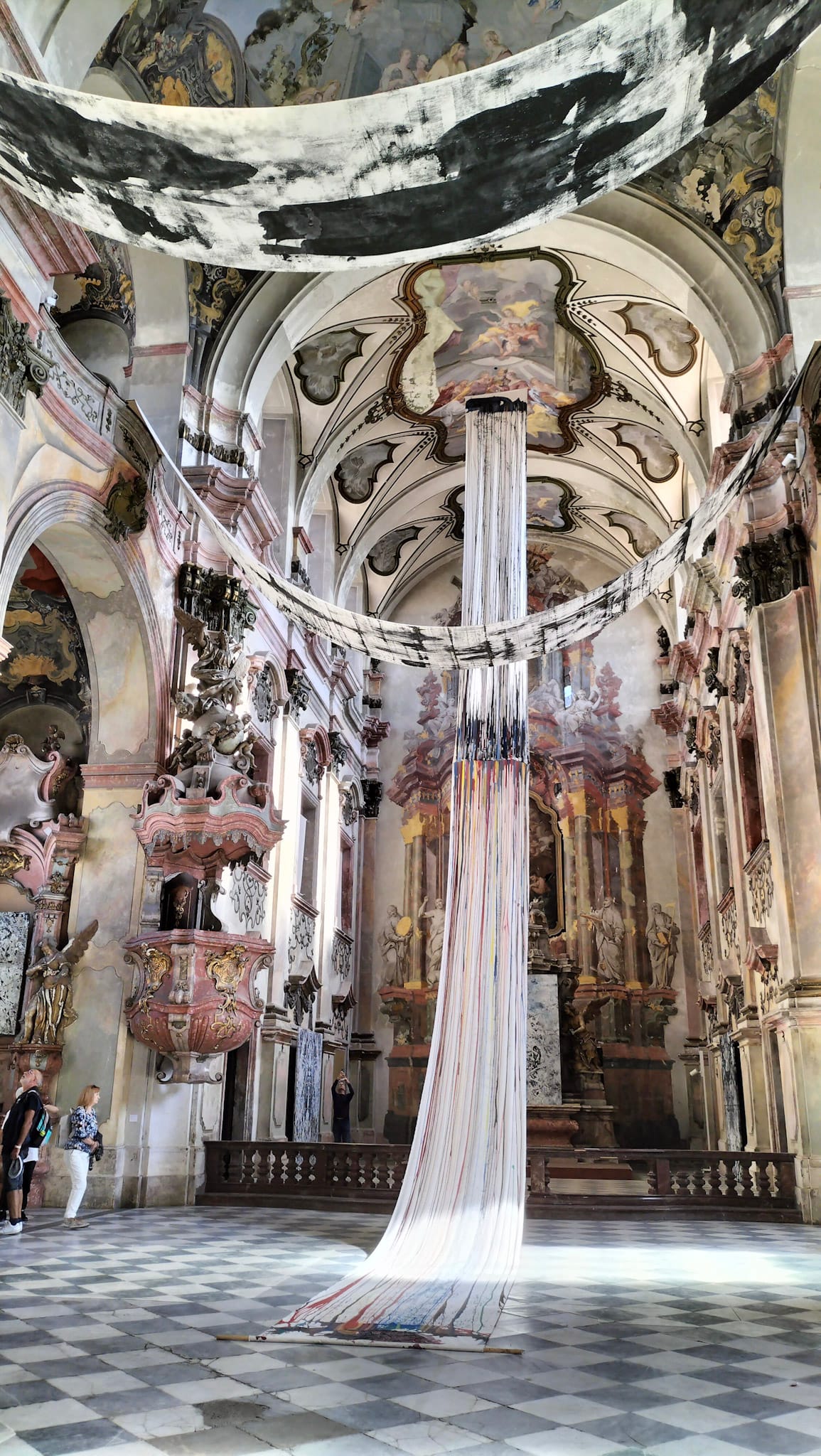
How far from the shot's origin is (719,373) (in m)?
14.1

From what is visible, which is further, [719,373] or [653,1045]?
[653,1045]

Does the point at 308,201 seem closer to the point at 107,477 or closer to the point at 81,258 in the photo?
the point at 81,258

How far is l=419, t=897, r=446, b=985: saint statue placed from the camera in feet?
Answer: 62.1

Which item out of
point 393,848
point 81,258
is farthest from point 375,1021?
point 81,258

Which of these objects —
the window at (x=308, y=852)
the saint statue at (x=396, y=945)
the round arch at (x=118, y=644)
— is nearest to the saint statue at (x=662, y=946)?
the saint statue at (x=396, y=945)

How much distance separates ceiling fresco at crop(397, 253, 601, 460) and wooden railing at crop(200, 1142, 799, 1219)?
9.78 m

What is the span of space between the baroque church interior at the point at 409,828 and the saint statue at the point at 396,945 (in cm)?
12

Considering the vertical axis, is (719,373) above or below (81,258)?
above

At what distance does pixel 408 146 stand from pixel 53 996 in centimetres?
845

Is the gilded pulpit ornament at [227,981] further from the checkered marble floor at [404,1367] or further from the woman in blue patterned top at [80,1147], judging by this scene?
the checkered marble floor at [404,1367]

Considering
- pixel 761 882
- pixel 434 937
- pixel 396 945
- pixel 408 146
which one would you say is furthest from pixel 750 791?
pixel 408 146

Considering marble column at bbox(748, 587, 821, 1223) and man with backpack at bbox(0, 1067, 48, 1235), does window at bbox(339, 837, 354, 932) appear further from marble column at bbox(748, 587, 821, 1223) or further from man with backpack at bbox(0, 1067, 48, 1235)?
man with backpack at bbox(0, 1067, 48, 1235)

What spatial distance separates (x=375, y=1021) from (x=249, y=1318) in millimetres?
14646

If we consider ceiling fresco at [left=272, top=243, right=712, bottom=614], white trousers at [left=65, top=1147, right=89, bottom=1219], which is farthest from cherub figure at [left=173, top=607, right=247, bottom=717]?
ceiling fresco at [left=272, top=243, right=712, bottom=614]
